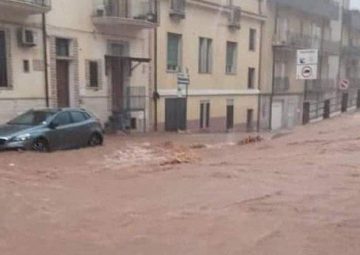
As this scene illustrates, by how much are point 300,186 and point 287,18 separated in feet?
101

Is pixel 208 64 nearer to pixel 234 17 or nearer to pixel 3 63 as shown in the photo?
pixel 234 17

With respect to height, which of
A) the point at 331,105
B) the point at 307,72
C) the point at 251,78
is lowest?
the point at 331,105

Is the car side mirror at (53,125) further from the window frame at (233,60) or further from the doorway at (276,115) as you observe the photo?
the doorway at (276,115)

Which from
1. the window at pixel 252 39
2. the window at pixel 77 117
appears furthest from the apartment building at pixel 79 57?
the window at pixel 252 39

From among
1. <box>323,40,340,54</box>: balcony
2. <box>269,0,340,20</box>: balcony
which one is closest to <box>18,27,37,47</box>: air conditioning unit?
<box>269,0,340,20</box>: balcony

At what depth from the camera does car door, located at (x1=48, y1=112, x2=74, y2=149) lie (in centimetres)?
1436

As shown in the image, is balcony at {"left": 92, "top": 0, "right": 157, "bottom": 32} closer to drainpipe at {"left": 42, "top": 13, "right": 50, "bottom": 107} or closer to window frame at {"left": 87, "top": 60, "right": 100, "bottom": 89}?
window frame at {"left": 87, "top": 60, "right": 100, "bottom": 89}

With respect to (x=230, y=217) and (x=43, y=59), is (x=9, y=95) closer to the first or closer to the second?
(x=43, y=59)

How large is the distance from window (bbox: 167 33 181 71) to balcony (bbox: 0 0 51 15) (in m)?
8.60

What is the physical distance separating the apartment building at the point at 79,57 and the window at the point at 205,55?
4.55 metres

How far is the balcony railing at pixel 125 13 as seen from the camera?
69.3ft

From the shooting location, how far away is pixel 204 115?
29125 mm

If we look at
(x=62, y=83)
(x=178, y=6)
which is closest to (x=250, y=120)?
(x=178, y=6)

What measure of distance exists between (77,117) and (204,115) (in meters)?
14.1
